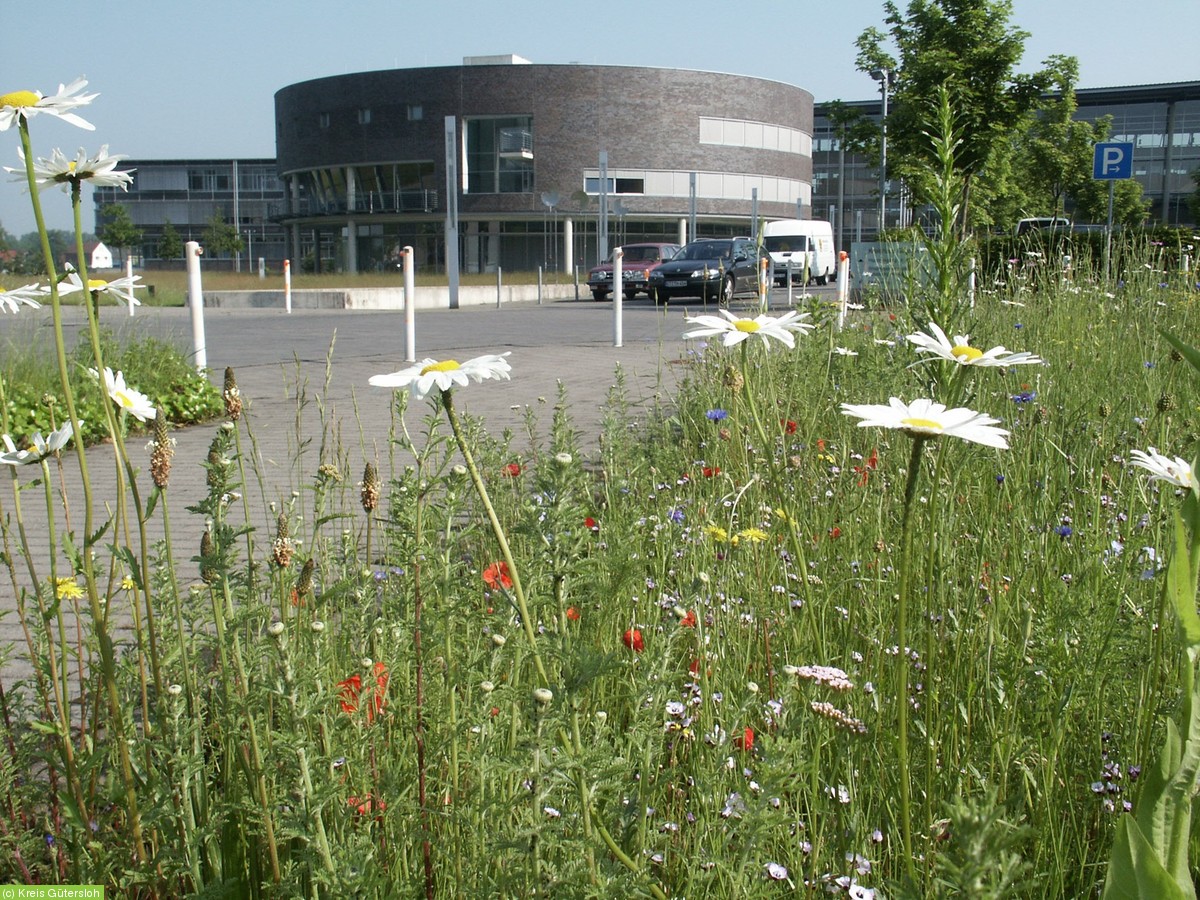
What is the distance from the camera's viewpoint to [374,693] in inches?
79.8

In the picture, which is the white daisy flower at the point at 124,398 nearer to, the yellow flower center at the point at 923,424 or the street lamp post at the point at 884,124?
the yellow flower center at the point at 923,424

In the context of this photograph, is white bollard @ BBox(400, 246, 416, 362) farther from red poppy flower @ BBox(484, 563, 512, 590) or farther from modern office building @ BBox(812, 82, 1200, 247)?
modern office building @ BBox(812, 82, 1200, 247)

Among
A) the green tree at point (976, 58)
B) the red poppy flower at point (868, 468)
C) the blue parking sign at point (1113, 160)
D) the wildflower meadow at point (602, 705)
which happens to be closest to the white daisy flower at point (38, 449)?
the wildflower meadow at point (602, 705)

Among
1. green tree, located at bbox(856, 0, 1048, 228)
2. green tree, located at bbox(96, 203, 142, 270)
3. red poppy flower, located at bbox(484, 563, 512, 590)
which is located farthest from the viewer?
green tree, located at bbox(96, 203, 142, 270)

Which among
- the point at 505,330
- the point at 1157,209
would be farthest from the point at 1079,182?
the point at 505,330

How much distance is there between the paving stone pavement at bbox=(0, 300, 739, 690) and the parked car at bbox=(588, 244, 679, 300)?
8333 mm

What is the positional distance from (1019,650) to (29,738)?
6.06ft

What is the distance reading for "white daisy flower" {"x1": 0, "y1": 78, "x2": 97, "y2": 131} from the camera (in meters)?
1.68

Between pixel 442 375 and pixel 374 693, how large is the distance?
2.68ft

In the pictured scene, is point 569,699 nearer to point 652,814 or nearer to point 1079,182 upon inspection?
point 652,814

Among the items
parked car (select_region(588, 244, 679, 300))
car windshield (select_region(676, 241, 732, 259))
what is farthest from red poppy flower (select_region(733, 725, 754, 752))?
parked car (select_region(588, 244, 679, 300))

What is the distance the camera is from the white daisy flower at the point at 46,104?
1.68m

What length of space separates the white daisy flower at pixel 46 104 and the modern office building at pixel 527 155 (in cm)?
5316

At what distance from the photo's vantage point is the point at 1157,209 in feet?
211
